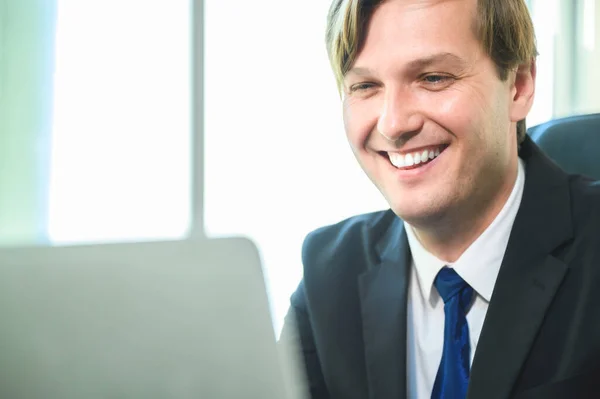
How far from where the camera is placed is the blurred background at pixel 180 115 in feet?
7.63

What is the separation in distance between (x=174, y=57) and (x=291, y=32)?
1.98 feet

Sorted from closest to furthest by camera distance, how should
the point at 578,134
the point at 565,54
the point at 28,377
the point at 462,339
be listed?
the point at 28,377 → the point at 462,339 → the point at 578,134 → the point at 565,54

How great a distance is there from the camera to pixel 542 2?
129 inches

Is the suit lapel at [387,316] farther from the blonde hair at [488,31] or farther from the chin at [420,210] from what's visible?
the blonde hair at [488,31]

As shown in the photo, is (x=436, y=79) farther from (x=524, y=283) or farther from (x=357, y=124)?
(x=524, y=283)

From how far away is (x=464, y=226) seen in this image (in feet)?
3.95

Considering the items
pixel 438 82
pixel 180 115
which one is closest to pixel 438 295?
pixel 438 82

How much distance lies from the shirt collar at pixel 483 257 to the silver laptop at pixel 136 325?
2.60 feet

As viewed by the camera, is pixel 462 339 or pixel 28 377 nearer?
pixel 28 377

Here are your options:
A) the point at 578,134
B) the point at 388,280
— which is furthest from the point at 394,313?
the point at 578,134

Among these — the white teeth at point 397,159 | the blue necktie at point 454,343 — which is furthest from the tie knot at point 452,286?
the white teeth at point 397,159

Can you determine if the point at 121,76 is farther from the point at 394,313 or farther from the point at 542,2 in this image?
the point at 542,2

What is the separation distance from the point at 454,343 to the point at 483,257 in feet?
0.56

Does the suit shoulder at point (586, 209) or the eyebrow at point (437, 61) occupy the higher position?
the eyebrow at point (437, 61)
